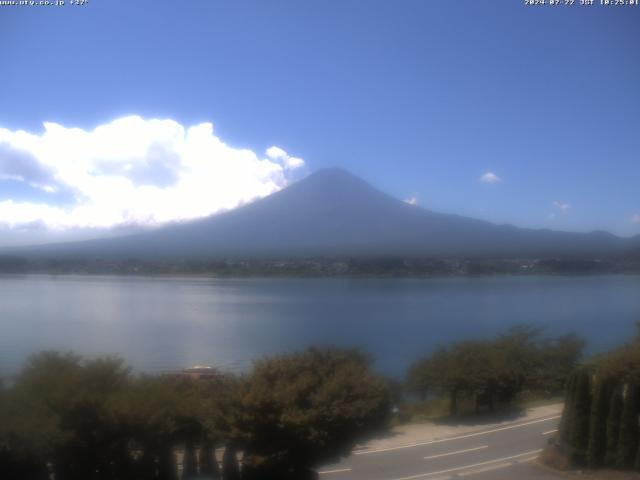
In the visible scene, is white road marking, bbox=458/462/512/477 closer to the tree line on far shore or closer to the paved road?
the paved road

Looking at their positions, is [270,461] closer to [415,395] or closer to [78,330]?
[415,395]

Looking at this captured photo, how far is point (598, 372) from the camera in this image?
9117 millimetres

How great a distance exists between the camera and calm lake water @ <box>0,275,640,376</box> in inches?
886

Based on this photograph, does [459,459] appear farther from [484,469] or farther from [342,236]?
[342,236]

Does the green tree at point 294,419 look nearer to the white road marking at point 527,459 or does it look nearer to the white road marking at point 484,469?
the white road marking at point 484,469

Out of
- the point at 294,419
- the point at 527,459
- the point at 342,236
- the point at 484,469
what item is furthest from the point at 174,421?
the point at 342,236

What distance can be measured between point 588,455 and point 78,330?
20226 millimetres

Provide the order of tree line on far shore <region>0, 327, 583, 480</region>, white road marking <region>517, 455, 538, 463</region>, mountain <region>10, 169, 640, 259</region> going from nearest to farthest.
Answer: tree line on far shore <region>0, 327, 583, 480</region>
white road marking <region>517, 455, 538, 463</region>
mountain <region>10, 169, 640, 259</region>

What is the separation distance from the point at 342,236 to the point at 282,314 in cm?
3546

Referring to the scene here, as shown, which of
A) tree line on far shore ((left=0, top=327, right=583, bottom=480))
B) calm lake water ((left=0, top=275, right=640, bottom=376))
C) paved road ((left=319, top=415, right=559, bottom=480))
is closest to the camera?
tree line on far shore ((left=0, top=327, right=583, bottom=480))

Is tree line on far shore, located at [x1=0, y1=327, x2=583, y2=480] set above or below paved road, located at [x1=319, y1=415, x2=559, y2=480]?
above

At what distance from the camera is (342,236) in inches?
2721

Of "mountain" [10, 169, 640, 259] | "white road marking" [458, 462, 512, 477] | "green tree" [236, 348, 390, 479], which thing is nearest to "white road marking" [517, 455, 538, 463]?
"white road marking" [458, 462, 512, 477]

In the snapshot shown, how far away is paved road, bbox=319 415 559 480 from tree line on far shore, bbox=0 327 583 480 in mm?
888
